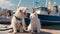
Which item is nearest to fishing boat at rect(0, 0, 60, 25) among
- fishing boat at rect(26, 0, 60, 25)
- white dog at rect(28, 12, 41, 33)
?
fishing boat at rect(26, 0, 60, 25)

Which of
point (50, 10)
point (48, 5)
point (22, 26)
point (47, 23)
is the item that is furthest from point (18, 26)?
point (48, 5)

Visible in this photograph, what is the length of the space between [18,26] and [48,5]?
571 inches

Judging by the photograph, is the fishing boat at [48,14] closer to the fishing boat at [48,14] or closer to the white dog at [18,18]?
the fishing boat at [48,14]

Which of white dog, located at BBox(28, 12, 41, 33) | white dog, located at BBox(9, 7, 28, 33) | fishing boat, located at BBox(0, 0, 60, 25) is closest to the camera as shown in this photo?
white dog, located at BBox(9, 7, 28, 33)

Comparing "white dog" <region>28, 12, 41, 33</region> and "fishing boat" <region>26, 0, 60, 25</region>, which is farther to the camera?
"fishing boat" <region>26, 0, 60, 25</region>

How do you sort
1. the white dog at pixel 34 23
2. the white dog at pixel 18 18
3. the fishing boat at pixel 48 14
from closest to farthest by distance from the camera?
1. the white dog at pixel 18 18
2. the white dog at pixel 34 23
3. the fishing boat at pixel 48 14

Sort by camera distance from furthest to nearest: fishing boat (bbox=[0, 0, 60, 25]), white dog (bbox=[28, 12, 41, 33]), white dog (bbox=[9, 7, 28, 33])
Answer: fishing boat (bbox=[0, 0, 60, 25])
white dog (bbox=[28, 12, 41, 33])
white dog (bbox=[9, 7, 28, 33])

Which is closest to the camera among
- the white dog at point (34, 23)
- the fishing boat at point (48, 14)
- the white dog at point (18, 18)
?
the white dog at point (18, 18)

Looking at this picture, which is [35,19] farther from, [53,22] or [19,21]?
[53,22]

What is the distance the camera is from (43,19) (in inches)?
592

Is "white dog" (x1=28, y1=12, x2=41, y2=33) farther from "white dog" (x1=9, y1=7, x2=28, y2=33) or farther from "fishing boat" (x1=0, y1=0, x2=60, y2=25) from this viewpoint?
"fishing boat" (x1=0, y1=0, x2=60, y2=25)

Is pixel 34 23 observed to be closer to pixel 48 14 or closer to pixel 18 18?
pixel 18 18

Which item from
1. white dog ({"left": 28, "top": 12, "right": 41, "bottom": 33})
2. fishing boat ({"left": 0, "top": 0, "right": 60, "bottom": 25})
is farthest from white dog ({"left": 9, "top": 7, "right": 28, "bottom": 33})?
fishing boat ({"left": 0, "top": 0, "right": 60, "bottom": 25})

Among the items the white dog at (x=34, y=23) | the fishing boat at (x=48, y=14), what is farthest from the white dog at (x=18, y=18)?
the fishing boat at (x=48, y=14)
